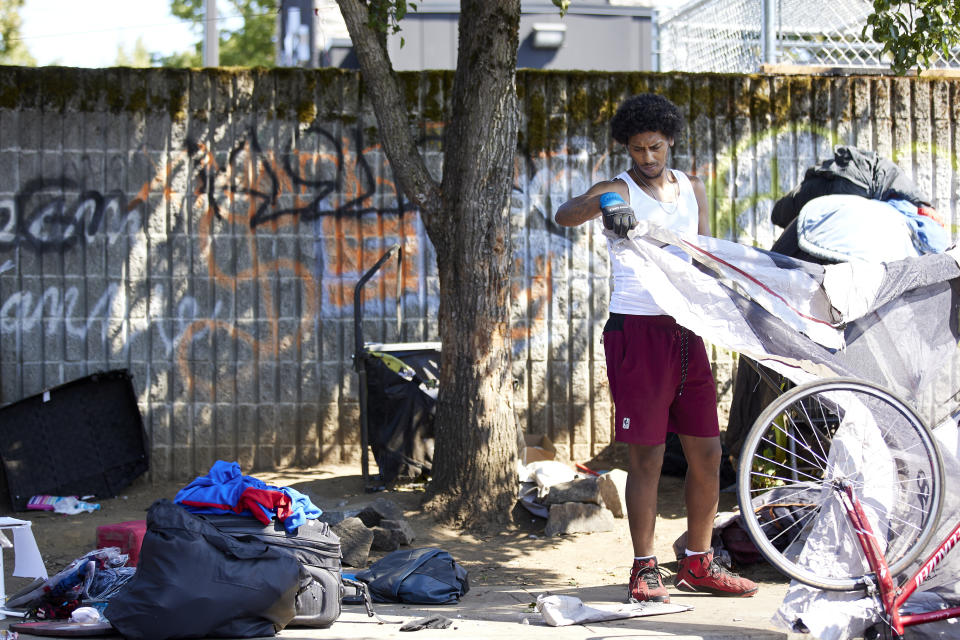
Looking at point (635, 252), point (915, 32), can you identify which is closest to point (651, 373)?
point (635, 252)

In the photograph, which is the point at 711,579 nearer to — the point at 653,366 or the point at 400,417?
the point at 653,366

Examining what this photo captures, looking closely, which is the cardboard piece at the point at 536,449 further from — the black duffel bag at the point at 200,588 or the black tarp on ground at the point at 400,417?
the black duffel bag at the point at 200,588

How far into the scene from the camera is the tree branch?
565cm

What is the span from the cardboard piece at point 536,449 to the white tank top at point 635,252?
8.02 feet

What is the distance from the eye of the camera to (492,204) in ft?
18.4

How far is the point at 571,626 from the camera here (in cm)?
389

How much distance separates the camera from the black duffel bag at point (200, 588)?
366 cm

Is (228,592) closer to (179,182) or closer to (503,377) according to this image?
(503,377)

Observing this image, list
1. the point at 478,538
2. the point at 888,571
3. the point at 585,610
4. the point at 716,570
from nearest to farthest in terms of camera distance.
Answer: the point at 888,571 < the point at 585,610 < the point at 716,570 < the point at 478,538

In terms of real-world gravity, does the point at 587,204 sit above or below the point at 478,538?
above

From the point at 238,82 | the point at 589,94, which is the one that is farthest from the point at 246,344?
the point at 589,94

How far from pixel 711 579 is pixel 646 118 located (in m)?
1.98

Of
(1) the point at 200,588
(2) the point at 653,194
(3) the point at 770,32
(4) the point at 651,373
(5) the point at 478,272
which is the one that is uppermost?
(3) the point at 770,32

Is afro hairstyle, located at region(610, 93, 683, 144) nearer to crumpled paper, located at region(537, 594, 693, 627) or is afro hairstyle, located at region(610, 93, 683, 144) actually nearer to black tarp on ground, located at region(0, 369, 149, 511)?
crumpled paper, located at region(537, 594, 693, 627)
